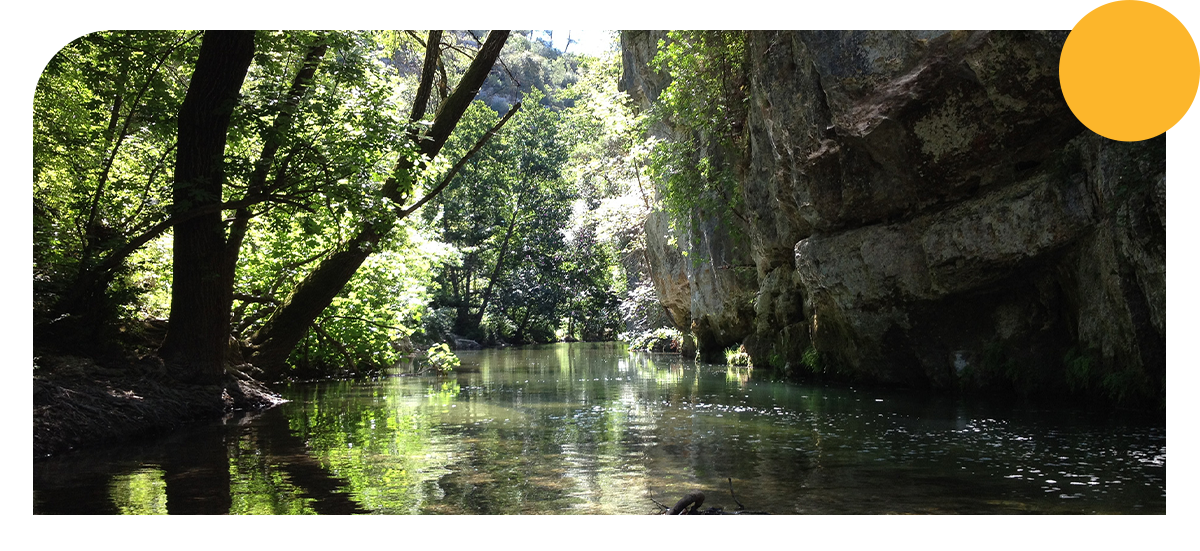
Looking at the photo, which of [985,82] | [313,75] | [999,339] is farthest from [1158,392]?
[313,75]

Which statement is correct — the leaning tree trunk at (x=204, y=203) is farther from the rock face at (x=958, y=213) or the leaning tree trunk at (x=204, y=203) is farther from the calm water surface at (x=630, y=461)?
the rock face at (x=958, y=213)

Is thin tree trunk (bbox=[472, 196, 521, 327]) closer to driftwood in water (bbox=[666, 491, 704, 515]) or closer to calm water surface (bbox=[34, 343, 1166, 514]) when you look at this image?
calm water surface (bbox=[34, 343, 1166, 514])

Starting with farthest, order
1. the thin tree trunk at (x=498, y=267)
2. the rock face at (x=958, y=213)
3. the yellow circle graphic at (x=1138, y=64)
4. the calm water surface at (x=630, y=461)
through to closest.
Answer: the thin tree trunk at (x=498, y=267)
the rock face at (x=958, y=213)
the yellow circle graphic at (x=1138, y=64)
the calm water surface at (x=630, y=461)

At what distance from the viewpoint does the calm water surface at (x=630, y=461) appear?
5223mm

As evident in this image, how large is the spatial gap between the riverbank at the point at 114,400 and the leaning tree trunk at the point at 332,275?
1540 millimetres

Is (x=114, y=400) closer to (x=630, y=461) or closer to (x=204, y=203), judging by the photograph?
(x=204, y=203)

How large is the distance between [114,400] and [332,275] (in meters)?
4.01

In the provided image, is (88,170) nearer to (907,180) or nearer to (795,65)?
(795,65)

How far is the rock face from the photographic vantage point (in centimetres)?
877

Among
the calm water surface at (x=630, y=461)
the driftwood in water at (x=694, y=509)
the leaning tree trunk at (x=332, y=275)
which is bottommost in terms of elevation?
the calm water surface at (x=630, y=461)

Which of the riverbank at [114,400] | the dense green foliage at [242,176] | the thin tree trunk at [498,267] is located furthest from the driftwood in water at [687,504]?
the thin tree trunk at [498,267]

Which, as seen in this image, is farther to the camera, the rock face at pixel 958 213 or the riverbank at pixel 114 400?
the rock face at pixel 958 213

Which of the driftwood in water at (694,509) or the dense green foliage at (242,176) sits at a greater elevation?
the dense green foliage at (242,176)
